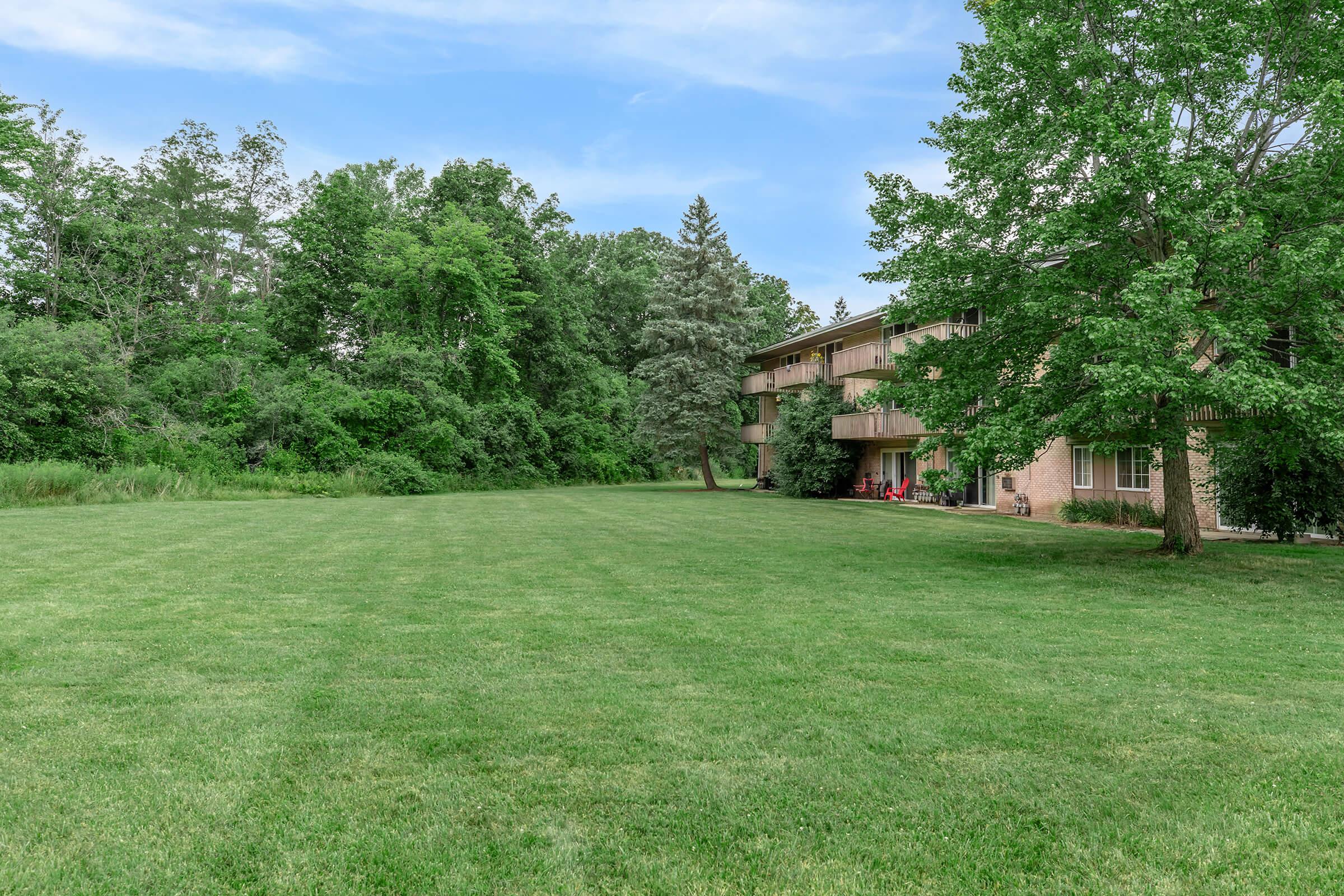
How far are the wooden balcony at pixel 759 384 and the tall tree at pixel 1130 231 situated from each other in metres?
26.4

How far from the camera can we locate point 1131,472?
22.1m

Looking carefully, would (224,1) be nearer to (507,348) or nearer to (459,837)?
(459,837)

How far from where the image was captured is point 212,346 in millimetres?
35938

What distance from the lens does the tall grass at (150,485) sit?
72.9 ft

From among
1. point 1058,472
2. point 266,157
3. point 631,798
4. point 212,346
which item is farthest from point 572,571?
point 266,157

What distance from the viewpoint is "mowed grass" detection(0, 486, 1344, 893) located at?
3258mm

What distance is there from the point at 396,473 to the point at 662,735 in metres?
30.4

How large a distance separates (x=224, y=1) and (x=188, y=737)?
17325 mm

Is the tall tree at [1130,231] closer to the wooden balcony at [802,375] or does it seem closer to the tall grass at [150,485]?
the wooden balcony at [802,375]

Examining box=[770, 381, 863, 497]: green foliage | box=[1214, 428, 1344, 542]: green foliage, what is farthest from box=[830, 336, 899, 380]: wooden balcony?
box=[1214, 428, 1344, 542]: green foliage

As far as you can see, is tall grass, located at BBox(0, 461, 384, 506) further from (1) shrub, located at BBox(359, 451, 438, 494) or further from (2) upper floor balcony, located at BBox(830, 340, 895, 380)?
(2) upper floor balcony, located at BBox(830, 340, 895, 380)

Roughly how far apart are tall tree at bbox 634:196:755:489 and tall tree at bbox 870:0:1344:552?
83.9 ft

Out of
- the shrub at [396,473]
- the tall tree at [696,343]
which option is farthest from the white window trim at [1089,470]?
the shrub at [396,473]

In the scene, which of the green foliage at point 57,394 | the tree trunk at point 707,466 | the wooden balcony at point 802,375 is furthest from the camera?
the tree trunk at point 707,466
